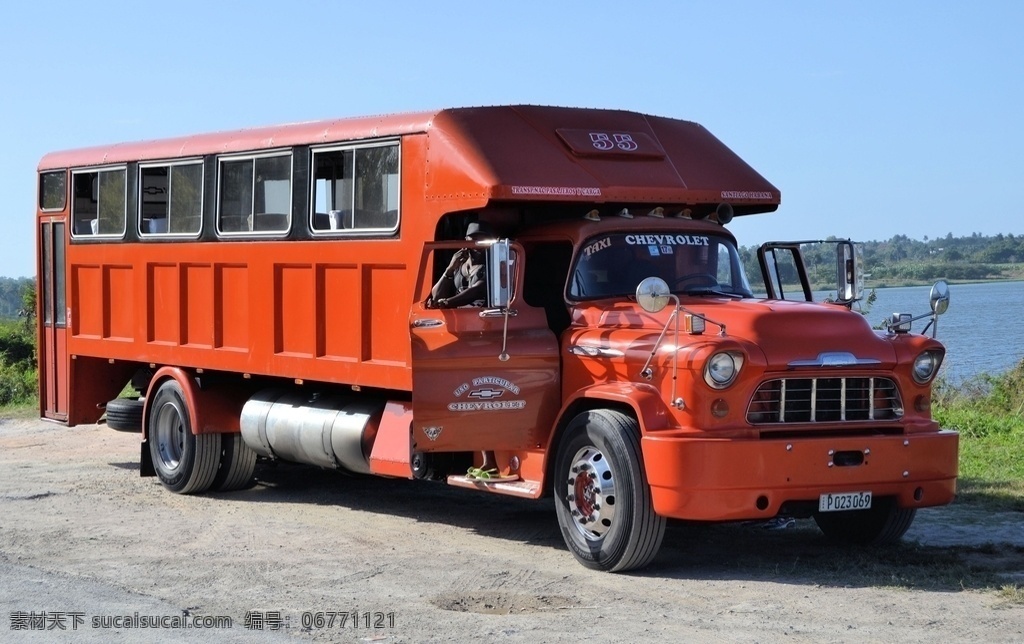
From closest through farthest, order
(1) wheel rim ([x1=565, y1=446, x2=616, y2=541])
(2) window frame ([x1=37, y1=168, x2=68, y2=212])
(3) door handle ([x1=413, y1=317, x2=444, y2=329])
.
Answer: (1) wheel rim ([x1=565, y1=446, x2=616, y2=541]) → (3) door handle ([x1=413, y1=317, x2=444, y2=329]) → (2) window frame ([x1=37, y1=168, x2=68, y2=212])

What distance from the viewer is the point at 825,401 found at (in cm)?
920

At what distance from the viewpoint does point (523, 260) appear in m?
10.2

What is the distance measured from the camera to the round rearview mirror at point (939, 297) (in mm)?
9961

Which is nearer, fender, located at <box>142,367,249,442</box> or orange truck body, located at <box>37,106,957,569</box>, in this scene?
orange truck body, located at <box>37,106,957,569</box>

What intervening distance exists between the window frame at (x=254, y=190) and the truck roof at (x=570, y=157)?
0.53 m

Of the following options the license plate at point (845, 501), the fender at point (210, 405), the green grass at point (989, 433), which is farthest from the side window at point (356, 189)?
the green grass at point (989, 433)

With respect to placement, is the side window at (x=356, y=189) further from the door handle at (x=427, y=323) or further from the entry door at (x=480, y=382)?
the entry door at (x=480, y=382)

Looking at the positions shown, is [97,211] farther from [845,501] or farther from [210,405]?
[845,501]

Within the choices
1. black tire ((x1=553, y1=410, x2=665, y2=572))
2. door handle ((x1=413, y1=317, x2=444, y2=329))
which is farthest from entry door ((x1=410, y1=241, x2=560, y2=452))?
black tire ((x1=553, y1=410, x2=665, y2=572))

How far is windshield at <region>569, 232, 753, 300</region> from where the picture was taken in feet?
33.7

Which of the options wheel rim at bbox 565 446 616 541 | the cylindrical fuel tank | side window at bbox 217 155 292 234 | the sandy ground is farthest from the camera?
side window at bbox 217 155 292 234

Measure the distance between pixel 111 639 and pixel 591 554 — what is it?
3151 millimetres

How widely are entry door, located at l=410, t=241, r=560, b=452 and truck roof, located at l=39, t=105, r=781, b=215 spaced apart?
2.43 ft

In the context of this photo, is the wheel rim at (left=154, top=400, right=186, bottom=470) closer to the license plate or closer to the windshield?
the windshield
